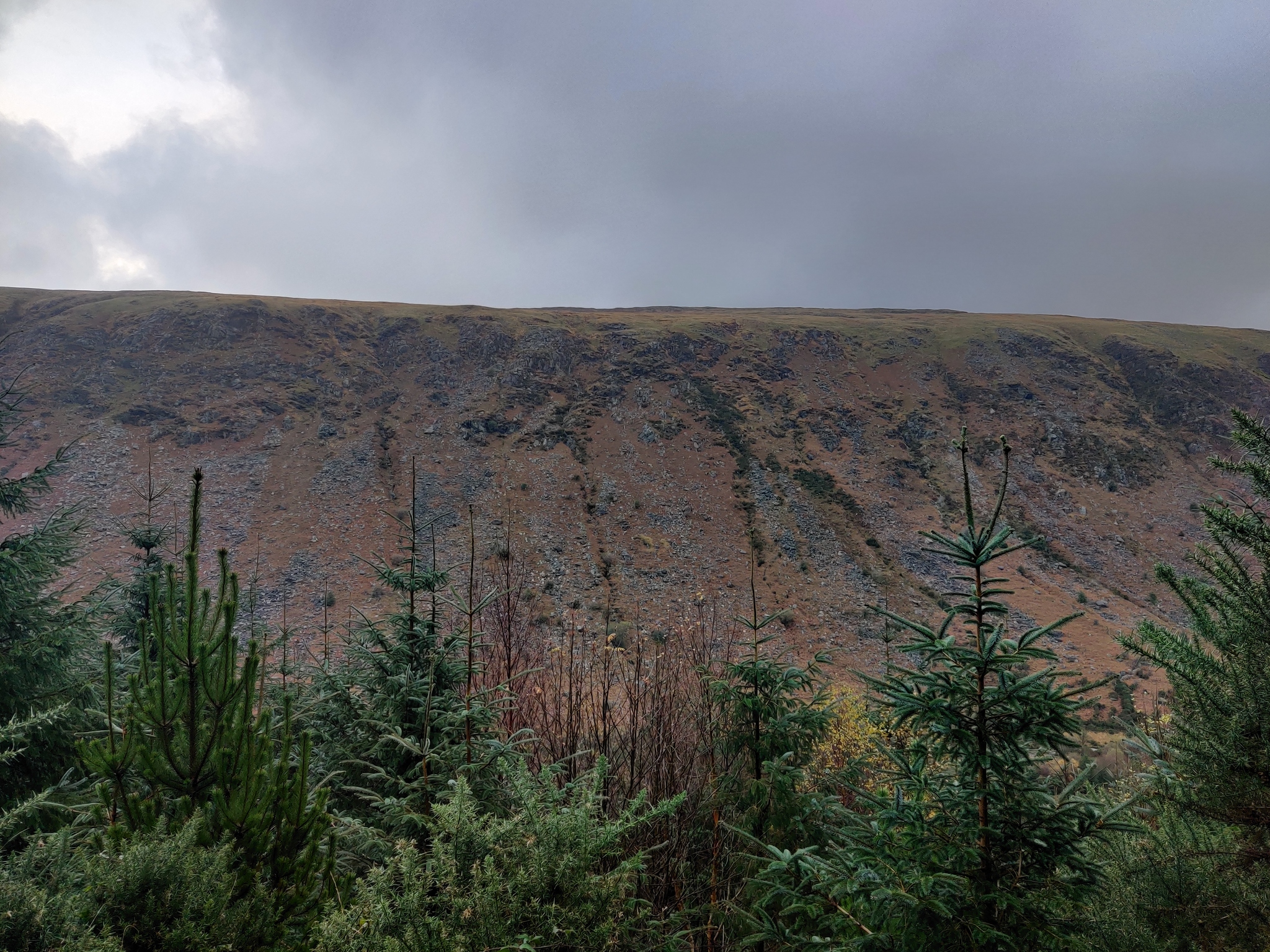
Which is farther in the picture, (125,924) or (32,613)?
(32,613)

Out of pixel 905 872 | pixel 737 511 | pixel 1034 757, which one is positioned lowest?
pixel 737 511

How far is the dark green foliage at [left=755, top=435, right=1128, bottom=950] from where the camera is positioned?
2.16 metres

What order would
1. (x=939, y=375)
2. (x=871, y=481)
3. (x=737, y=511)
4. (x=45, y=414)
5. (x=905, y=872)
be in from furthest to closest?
(x=939, y=375)
(x=871, y=481)
(x=737, y=511)
(x=45, y=414)
(x=905, y=872)

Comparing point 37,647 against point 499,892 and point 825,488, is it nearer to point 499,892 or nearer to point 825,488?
point 499,892

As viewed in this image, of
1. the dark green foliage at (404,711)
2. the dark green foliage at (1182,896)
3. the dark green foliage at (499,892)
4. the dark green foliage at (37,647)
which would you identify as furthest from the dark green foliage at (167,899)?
the dark green foliage at (37,647)

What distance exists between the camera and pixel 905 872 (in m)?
2.30

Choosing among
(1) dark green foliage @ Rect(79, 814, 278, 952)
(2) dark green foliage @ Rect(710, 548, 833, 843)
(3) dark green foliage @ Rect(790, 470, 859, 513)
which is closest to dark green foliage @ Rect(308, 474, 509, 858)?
(1) dark green foliage @ Rect(79, 814, 278, 952)

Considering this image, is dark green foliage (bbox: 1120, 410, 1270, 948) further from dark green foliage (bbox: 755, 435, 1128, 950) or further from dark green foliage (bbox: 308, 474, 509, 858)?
dark green foliage (bbox: 308, 474, 509, 858)

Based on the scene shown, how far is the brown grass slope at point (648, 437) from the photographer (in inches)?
1200

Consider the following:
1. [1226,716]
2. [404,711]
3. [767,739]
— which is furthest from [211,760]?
[1226,716]

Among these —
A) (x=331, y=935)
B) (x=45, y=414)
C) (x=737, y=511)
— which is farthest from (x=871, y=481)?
(x=45, y=414)

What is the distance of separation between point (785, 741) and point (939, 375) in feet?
190

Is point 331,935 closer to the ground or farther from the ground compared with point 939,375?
closer to the ground

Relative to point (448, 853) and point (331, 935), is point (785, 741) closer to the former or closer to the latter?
point (448, 853)
